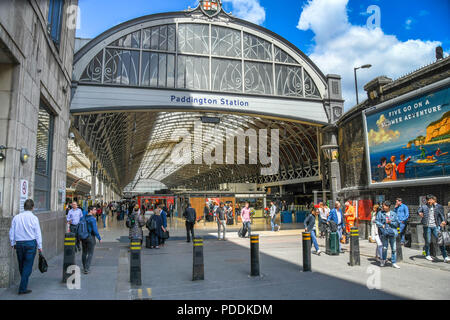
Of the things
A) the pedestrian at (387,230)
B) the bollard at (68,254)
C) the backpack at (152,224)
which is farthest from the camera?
the backpack at (152,224)

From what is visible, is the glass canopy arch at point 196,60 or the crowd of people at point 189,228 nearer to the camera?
the crowd of people at point 189,228

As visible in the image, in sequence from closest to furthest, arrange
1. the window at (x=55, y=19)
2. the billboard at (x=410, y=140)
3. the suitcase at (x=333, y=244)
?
1. the billboard at (x=410, y=140)
2. the suitcase at (x=333, y=244)
3. the window at (x=55, y=19)

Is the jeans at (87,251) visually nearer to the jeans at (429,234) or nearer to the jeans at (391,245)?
the jeans at (391,245)

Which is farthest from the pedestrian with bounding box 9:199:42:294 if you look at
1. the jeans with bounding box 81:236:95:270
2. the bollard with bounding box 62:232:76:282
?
the jeans with bounding box 81:236:95:270

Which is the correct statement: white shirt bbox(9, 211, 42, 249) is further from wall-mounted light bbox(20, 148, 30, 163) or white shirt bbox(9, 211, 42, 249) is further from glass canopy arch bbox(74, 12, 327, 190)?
glass canopy arch bbox(74, 12, 327, 190)

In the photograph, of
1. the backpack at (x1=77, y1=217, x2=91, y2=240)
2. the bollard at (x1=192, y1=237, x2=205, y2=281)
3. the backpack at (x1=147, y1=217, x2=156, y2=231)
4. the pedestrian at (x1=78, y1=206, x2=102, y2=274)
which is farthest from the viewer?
the backpack at (x1=147, y1=217, x2=156, y2=231)

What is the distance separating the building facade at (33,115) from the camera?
7.32 m

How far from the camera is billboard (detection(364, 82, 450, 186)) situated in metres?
11.0

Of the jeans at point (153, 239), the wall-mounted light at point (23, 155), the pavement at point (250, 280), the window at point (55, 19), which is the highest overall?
the window at point (55, 19)

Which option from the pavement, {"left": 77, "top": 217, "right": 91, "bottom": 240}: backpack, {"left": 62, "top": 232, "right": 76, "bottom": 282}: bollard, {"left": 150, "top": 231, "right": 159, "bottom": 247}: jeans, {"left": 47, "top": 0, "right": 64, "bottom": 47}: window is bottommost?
the pavement

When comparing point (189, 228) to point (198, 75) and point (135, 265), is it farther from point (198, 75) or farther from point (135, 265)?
point (198, 75)

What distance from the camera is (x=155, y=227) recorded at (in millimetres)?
13875

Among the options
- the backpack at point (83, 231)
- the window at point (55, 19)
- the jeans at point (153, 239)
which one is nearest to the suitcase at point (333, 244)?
the jeans at point (153, 239)

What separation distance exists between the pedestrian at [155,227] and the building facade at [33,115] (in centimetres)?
338
